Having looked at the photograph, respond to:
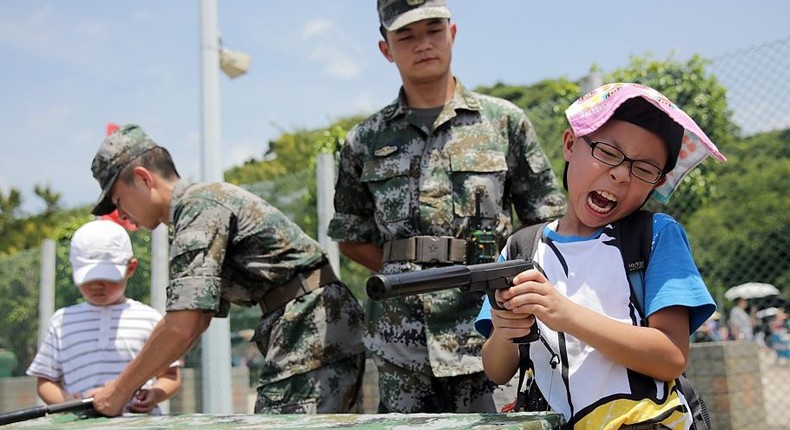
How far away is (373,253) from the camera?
2.92 meters

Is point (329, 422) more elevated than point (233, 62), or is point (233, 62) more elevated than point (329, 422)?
point (233, 62)

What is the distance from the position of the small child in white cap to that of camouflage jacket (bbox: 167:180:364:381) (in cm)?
68

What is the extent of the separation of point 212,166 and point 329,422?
170 inches

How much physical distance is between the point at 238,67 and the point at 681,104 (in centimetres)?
318

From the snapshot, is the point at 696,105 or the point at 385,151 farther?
the point at 696,105

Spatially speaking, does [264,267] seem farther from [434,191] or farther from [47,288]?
[47,288]

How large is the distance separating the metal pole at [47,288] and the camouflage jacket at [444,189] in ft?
17.6

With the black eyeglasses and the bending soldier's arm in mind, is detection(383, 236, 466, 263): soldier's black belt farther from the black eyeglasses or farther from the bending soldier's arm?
the black eyeglasses

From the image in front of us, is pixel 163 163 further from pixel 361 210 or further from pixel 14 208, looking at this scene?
pixel 14 208

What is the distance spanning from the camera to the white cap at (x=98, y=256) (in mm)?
3379

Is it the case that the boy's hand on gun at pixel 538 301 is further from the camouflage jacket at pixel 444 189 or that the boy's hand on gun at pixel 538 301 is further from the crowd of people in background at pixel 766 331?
the crowd of people in background at pixel 766 331

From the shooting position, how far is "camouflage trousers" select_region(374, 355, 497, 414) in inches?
97.9

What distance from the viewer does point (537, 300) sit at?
1526 millimetres

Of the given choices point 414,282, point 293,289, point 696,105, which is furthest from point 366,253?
point 696,105
